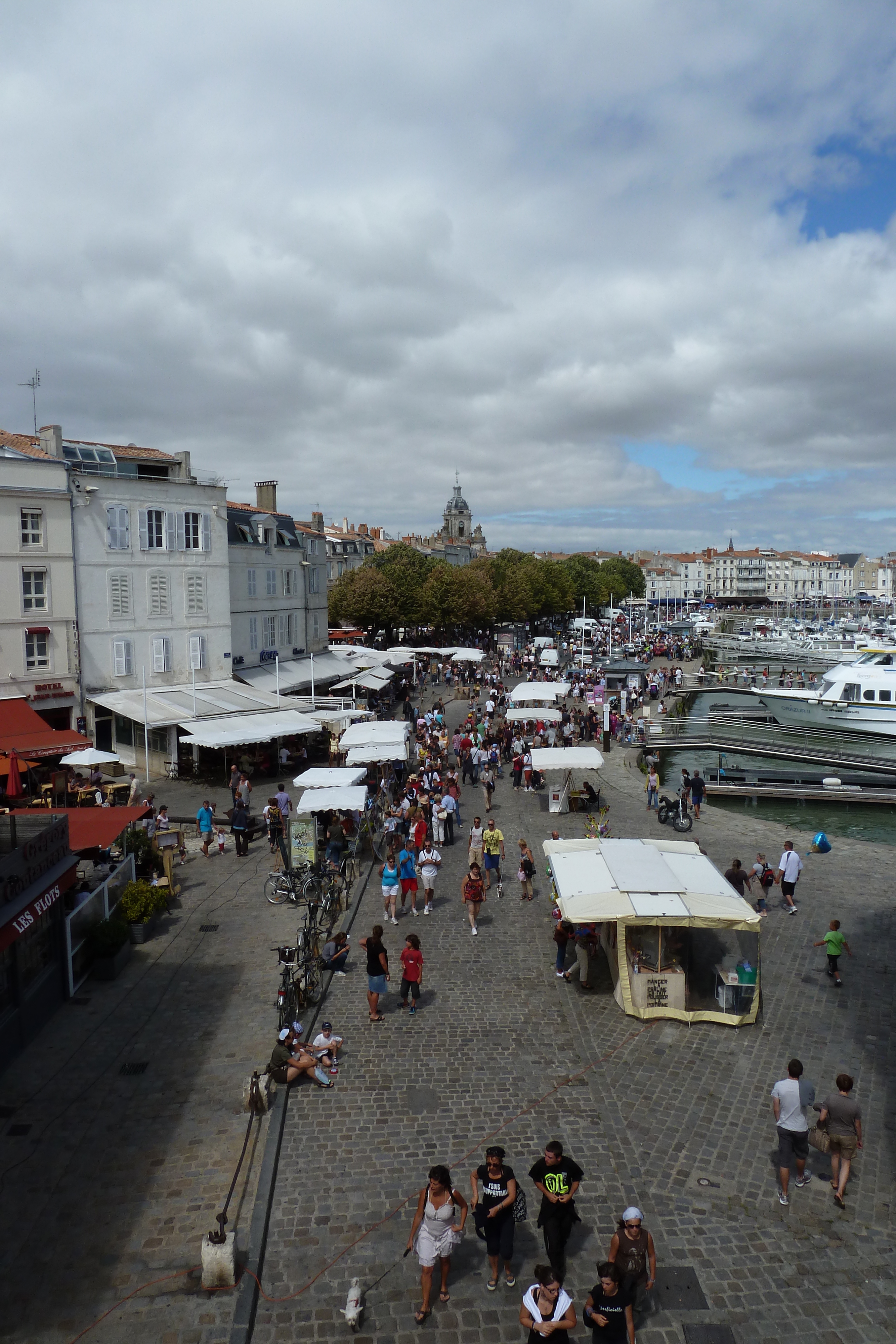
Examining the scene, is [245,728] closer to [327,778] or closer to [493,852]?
[327,778]

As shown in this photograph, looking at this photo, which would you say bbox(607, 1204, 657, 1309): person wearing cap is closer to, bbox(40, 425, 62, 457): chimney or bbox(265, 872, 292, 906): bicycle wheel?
bbox(265, 872, 292, 906): bicycle wheel

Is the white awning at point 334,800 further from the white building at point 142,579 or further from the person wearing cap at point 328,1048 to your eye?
the white building at point 142,579

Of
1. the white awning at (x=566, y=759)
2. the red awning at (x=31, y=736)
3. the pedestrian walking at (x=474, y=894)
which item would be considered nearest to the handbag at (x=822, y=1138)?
the pedestrian walking at (x=474, y=894)

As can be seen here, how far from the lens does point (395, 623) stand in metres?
61.7

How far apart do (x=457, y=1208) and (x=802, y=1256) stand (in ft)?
10.2

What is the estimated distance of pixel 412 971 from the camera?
36.4 ft

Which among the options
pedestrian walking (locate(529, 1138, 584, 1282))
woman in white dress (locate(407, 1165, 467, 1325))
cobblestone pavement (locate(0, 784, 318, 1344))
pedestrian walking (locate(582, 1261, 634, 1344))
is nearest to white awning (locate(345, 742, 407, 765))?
cobblestone pavement (locate(0, 784, 318, 1344))

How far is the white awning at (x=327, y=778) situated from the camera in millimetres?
19141

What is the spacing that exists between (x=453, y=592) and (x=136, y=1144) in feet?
194

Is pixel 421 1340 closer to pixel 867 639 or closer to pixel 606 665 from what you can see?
pixel 606 665

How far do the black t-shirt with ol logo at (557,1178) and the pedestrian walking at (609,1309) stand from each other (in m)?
0.73

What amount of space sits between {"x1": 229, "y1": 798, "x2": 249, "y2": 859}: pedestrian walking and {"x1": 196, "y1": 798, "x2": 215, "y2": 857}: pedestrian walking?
154 mm

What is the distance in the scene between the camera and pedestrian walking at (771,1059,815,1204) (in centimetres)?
768

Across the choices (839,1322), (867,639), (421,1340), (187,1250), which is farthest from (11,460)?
(867,639)
